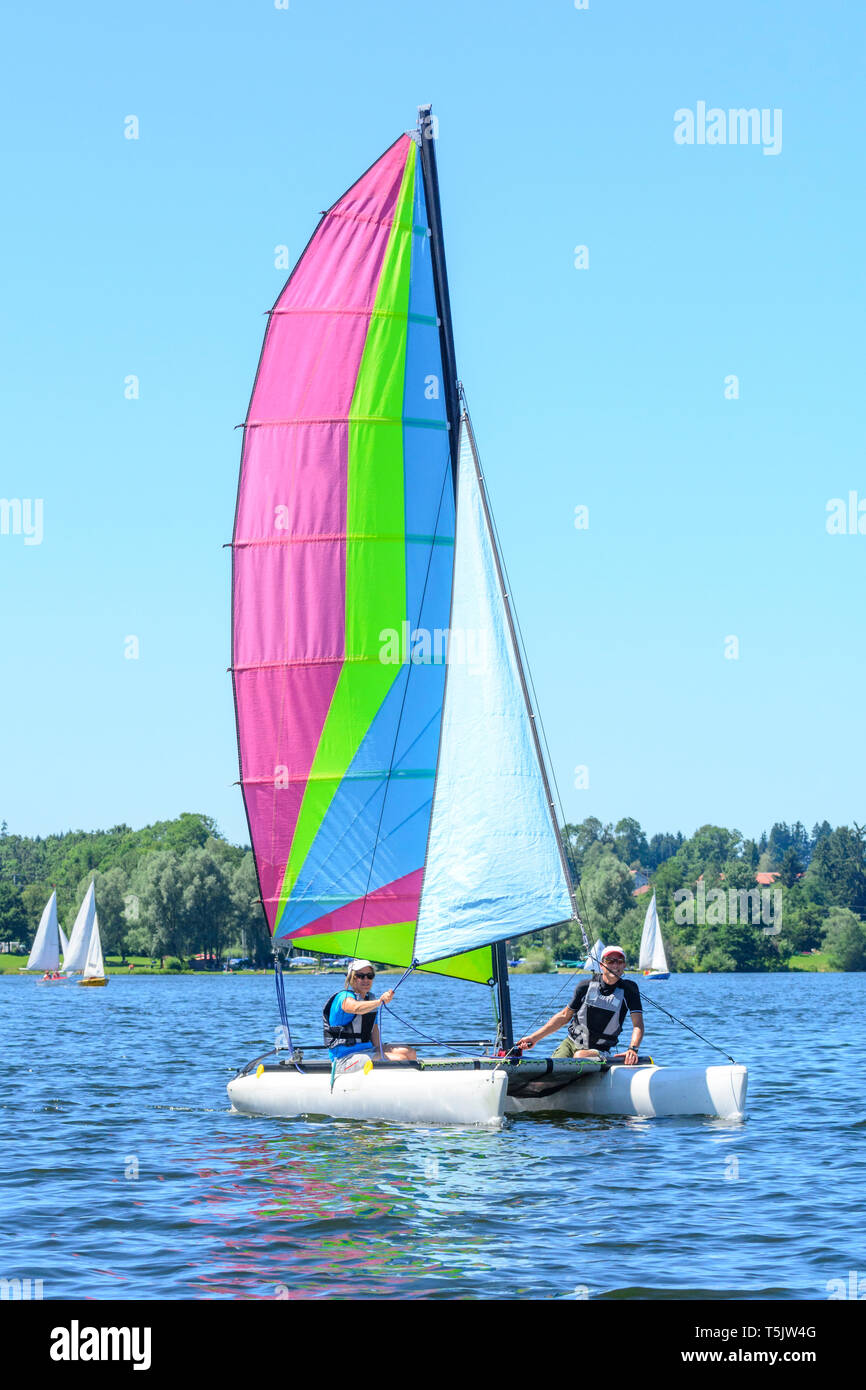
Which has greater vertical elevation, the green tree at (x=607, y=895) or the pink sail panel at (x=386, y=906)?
the pink sail panel at (x=386, y=906)

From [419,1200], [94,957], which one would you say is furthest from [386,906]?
[94,957]

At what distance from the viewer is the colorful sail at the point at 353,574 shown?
24.0 m

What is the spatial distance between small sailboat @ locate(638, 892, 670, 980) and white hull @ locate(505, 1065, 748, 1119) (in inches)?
3480

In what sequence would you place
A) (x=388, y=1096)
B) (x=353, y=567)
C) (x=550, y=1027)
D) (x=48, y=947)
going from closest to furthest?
(x=550, y=1027), (x=388, y=1096), (x=353, y=567), (x=48, y=947)

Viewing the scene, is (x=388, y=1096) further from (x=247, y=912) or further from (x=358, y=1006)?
(x=247, y=912)

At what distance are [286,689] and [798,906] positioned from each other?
131 m

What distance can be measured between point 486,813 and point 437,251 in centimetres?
833

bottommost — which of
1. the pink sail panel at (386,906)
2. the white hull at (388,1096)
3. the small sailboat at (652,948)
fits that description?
the small sailboat at (652,948)

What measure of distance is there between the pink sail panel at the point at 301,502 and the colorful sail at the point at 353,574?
0.03 metres

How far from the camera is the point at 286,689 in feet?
80.3

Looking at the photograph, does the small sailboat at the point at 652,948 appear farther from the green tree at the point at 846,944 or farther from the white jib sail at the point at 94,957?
the white jib sail at the point at 94,957

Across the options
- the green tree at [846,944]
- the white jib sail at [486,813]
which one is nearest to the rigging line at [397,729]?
the white jib sail at [486,813]

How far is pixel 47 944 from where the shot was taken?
96.4m
